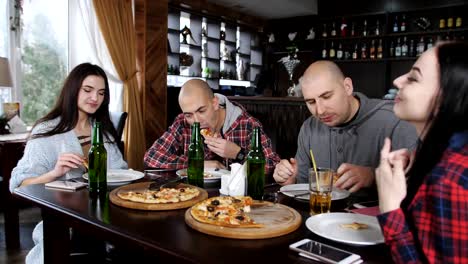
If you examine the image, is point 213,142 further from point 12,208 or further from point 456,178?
point 12,208

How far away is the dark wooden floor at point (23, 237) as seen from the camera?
9.43 ft

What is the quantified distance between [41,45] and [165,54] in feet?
5.15

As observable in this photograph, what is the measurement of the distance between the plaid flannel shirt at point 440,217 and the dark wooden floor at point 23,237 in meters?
2.72

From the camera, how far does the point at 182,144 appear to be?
2.61 meters

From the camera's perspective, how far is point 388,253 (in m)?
0.99

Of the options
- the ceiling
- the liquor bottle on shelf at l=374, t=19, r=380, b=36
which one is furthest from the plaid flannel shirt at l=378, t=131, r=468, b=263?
the liquor bottle on shelf at l=374, t=19, r=380, b=36

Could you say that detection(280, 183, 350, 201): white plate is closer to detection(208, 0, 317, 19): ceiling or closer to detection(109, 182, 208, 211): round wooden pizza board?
detection(109, 182, 208, 211): round wooden pizza board

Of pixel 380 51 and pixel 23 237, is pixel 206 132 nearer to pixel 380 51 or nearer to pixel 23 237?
pixel 23 237

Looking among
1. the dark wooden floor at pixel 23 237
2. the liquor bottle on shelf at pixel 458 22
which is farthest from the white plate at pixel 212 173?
the liquor bottle on shelf at pixel 458 22

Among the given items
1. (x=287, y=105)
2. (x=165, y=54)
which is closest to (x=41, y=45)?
(x=165, y=54)

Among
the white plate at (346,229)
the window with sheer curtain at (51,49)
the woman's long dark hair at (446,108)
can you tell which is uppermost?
the window with sheer curtain at (51,49)

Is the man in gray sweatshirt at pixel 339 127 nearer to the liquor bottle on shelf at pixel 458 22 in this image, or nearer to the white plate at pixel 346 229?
the white plate at pixel 346 229

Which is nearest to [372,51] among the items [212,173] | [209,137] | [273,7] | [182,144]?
[273,7]

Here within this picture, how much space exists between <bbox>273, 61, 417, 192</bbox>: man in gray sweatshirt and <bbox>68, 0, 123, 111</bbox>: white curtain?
3.74 meters
